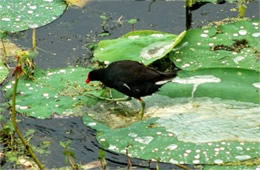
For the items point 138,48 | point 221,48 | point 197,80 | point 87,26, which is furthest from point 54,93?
point 87,26

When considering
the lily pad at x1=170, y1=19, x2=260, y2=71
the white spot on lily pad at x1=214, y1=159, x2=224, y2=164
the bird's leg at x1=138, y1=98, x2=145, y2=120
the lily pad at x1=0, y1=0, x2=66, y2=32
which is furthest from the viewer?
the lily pad at x1=0, y1=0, x2=66, y2=32

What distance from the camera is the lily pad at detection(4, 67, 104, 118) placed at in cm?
431

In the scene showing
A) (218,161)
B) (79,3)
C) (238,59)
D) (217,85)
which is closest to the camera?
(218,161)

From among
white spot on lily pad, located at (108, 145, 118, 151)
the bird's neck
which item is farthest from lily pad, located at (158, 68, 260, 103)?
white spot on lily pad, located at (108, 145, 118, 151)

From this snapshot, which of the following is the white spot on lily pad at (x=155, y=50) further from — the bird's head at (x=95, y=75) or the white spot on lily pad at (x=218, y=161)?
the white spot on lily pad at (x=218, y=161)

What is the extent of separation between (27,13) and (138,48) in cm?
107

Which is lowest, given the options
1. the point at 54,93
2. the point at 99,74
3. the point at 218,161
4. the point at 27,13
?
the point at 218,161

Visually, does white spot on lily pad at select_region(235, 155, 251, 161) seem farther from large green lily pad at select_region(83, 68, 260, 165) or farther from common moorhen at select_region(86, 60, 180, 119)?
common moorhen at select_region(86, 60, 180, 119)

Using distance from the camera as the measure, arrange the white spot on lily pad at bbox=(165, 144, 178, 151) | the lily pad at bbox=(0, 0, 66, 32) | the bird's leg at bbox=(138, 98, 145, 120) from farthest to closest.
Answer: the lily pad at bbox=(0, 0, 66, 32)
the bird's leg at bbox=(138, 98, 145, 120)
the white spot on lily pad at bbox=(165, 144, 178, 151)

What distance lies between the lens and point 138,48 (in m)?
4.69

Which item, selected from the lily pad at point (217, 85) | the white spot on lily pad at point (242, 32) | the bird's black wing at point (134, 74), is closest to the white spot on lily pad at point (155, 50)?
the lily pad at point (217, 85)

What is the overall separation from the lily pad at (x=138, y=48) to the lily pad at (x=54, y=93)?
18 cm

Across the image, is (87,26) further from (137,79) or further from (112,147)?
(112,147)

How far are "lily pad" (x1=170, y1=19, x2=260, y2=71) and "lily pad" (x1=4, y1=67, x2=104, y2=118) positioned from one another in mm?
597
